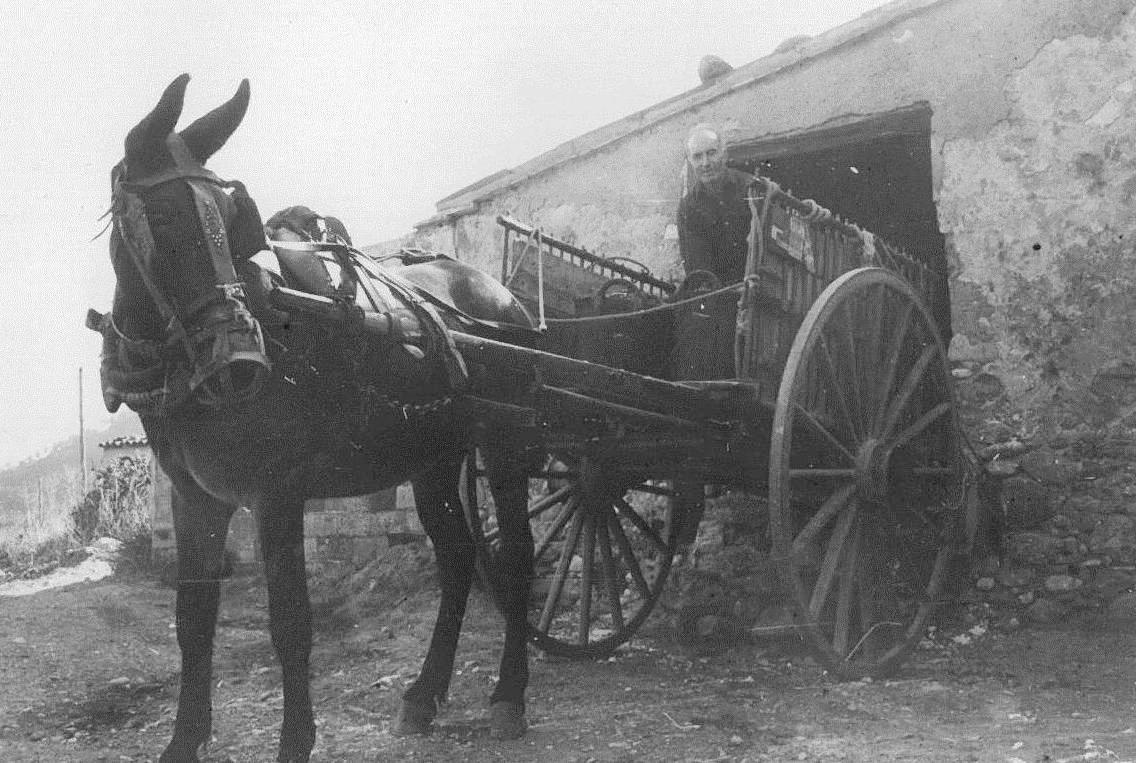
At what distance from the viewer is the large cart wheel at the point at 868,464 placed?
4344 mm

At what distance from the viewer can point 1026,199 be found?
6195 millimetres

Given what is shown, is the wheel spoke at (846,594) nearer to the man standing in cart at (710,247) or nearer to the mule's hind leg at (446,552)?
the man standing in cart at (710,247)

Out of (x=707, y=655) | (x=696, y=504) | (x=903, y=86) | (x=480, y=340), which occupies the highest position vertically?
(x=903, y=86)

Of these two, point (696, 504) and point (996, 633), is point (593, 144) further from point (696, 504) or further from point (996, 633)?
point (996, 633)

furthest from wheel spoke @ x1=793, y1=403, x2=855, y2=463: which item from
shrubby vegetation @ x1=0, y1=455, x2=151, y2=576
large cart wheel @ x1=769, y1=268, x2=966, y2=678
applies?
shrubby vegetation @ x1=0, y1=455, x2=151, y2=576

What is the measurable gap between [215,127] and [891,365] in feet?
10.9

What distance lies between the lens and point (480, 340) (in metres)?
4.00

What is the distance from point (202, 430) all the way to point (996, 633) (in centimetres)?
446

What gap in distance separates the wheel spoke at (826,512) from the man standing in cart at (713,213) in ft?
→ 4.09

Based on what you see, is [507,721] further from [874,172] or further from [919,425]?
[874,172]

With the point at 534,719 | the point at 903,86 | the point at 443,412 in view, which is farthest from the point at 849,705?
the point at 903,86

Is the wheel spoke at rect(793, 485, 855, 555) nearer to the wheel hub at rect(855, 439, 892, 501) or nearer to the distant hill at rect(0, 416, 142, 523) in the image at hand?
the wheel hub at rect(855, 439, 892, 501)

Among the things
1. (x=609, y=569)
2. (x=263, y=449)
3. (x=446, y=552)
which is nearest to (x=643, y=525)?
(x=609, y=569)

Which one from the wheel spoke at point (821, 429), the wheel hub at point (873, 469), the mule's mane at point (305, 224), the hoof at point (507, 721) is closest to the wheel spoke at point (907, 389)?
the wheel hub at point (873, 469)
